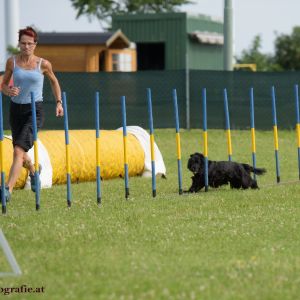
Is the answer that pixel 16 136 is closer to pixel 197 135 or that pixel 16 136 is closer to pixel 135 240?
pixel 135 240

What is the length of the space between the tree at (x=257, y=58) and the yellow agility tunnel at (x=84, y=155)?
36.9 meters

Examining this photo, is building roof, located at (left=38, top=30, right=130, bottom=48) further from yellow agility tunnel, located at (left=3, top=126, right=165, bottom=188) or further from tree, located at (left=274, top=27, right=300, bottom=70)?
yellow agility tunnel, located at (left=3, top=126, right=165, bottom=188)

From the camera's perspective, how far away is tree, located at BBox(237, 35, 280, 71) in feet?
173

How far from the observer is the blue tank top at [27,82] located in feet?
35.9

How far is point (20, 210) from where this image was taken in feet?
35.6

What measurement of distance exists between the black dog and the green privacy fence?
10539mm

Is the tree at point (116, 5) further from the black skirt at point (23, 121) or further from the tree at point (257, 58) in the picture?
the black skirt at point (23, 121)

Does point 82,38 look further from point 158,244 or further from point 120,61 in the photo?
point 158,244

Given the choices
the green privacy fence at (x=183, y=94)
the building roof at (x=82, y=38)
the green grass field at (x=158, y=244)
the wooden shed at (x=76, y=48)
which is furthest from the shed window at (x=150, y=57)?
the green grass field at (x=158, y=244)

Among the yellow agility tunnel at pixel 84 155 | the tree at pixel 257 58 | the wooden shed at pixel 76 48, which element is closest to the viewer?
the yellow agility tunnel at pixel 84 155

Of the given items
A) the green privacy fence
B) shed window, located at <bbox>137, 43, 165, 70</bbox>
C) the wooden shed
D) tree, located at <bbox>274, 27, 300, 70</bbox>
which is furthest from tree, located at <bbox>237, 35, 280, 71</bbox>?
the green privacy fence

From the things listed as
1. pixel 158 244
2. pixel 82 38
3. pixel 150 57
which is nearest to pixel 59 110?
pixel 158 244

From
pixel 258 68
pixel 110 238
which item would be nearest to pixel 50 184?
pixel 110 238

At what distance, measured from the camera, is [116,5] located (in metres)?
54.5
